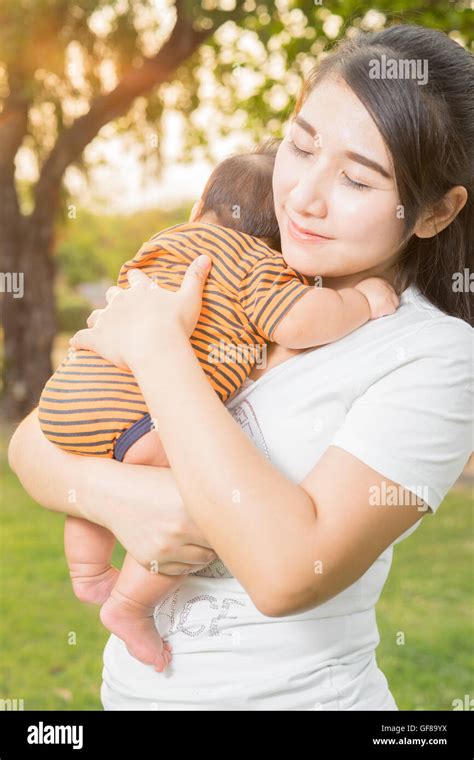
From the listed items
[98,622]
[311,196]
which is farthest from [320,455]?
[98,622]

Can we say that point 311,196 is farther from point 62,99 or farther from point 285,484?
point 62,99

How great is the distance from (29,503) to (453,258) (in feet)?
24.5

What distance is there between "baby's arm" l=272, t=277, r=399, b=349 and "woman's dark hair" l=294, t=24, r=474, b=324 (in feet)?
0.37

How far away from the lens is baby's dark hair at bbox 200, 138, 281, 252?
75.5 inches

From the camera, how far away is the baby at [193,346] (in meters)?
1.57

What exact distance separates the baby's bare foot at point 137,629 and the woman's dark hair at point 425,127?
2.52 feet

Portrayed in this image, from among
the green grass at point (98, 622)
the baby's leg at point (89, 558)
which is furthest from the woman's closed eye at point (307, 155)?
the green grass at point (98, 622)

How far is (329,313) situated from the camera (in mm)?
1541

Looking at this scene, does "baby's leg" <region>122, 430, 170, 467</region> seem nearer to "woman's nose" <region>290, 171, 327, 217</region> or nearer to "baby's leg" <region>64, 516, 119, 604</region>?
"baby's leg" <region>64, 516, 119, 604</region>

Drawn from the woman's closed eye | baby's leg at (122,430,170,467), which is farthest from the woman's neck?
baby's leg at (122,430,170,467)

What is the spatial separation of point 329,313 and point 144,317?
31cm

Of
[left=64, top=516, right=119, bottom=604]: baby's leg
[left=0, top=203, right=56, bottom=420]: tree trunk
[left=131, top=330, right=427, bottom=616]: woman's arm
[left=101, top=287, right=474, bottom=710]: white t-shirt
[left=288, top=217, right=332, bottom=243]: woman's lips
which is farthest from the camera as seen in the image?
[left=0, top=203, right=56, bottom=420]: tree trunk

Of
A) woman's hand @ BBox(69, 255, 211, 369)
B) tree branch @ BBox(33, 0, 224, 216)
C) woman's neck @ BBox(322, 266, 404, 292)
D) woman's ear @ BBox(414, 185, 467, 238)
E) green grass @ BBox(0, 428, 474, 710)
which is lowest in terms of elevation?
green grass @ BBox(0, 428, 474, 710)

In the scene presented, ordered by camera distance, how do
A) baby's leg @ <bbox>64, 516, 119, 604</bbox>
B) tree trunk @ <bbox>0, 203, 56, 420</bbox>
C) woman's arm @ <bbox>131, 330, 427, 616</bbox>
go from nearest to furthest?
woman's arm @ <bbox>131, 330, 427, 616</bbox>
baby's leg @ <bbox>64, 516, 119, 604</bbox>
tree trunk @ <bbox>0, 203, 56, 420</bbox>
